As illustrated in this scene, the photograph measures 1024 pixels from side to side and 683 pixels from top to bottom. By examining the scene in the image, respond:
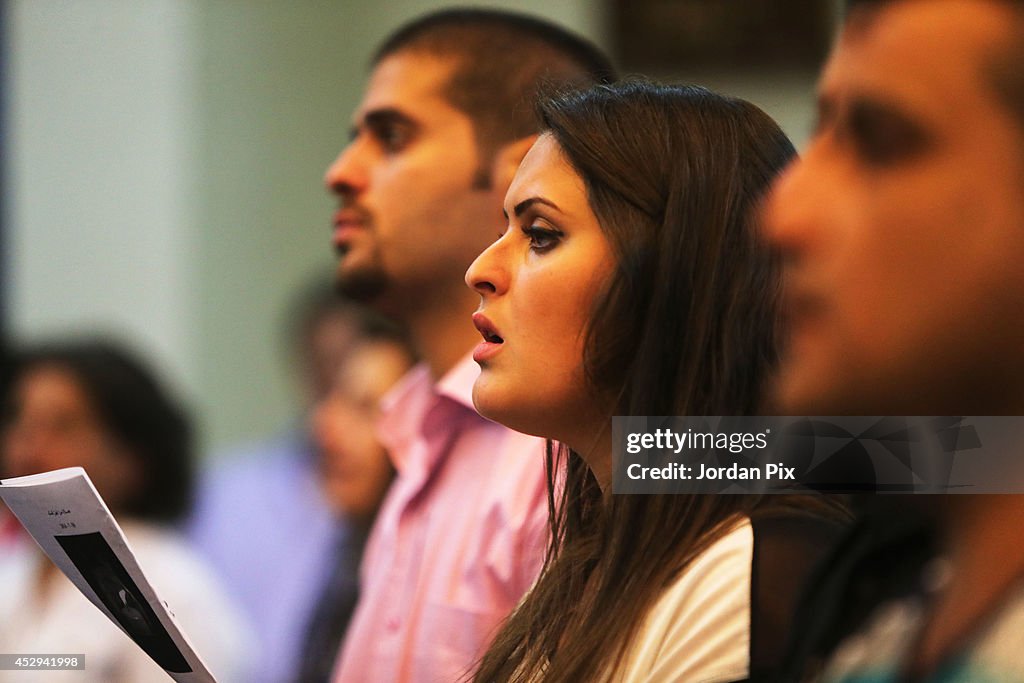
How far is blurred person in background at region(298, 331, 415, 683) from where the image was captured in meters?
1.66

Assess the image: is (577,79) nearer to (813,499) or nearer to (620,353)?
(620,353)

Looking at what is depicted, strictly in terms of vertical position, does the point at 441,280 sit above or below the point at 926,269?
above

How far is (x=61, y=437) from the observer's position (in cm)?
142

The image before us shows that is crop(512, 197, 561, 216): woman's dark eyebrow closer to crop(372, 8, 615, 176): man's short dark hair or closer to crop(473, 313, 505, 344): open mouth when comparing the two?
crop(473, 313, 505, 344): open mouth

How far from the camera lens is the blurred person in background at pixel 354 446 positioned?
1.66 m

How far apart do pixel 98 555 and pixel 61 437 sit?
657 millimetres

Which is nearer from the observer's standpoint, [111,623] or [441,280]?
[111,623]

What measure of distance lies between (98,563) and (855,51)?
53 cm

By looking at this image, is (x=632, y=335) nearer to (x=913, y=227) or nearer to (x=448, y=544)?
(x=913, y=227)

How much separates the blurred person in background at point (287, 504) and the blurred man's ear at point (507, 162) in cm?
101

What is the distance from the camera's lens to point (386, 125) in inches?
46.2

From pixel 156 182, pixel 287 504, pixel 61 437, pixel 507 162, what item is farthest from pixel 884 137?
pixel 156 182

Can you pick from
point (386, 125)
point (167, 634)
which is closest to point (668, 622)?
point (167, 634)

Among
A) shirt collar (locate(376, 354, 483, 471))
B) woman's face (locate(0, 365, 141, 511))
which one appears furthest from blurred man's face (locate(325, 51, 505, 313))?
woman's face (locate(0, 365, 141, 511))
